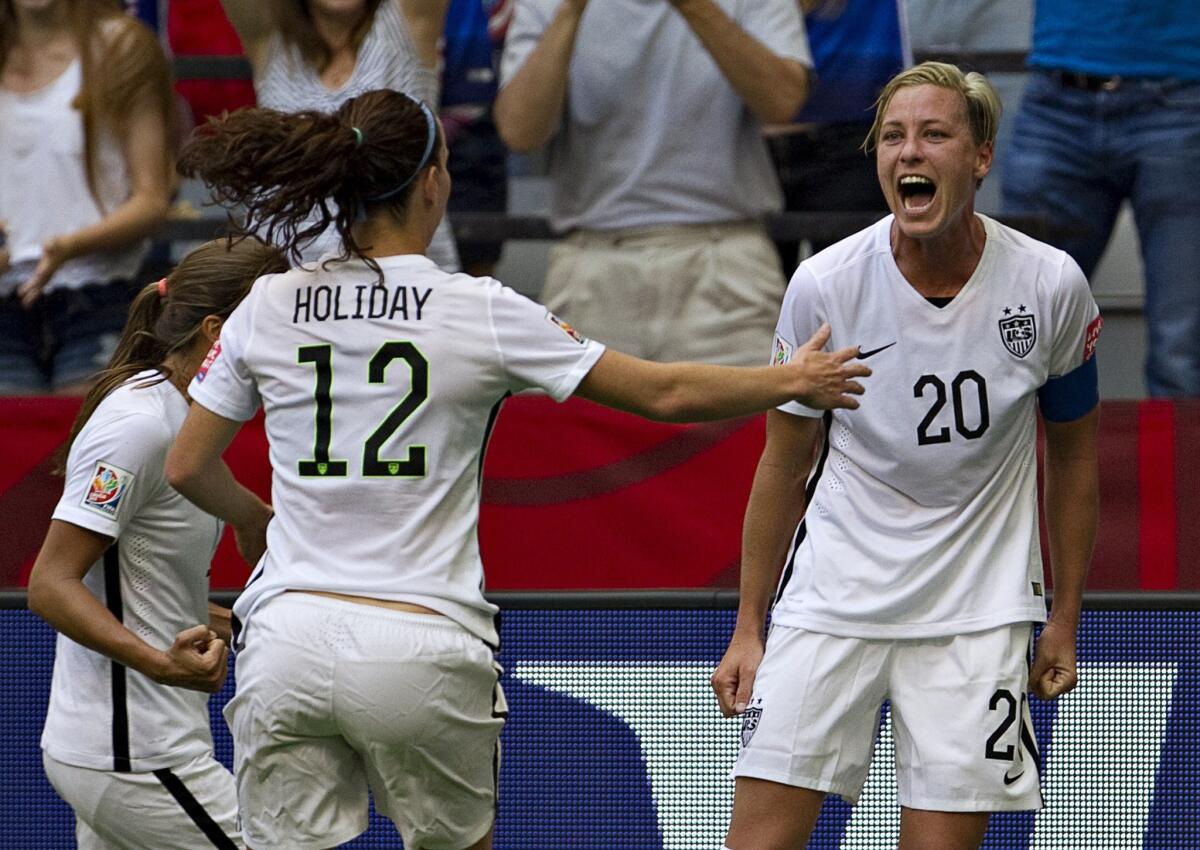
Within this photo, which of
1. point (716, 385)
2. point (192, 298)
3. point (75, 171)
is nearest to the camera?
point (716, 385)

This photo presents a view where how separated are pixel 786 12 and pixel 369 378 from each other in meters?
3.06

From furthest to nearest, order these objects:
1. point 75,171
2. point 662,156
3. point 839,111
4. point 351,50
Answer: point 839,111 < point 75,171 < point 662,156 < point 351,50

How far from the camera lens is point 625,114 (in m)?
5.97

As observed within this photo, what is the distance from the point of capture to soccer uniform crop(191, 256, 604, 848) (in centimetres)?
327

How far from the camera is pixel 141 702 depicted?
3895mm

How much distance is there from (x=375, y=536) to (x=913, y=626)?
Answer: 1.12m

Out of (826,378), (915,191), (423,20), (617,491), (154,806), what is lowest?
(154,806)

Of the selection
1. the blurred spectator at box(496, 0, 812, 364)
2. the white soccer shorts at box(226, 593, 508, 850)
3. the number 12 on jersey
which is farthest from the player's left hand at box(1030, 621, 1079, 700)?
the blurred spectator at box(496, 0, 812, 364)

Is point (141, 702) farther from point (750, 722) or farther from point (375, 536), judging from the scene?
point (750, 722)

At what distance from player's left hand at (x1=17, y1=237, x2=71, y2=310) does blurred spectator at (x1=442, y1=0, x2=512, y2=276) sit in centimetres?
130

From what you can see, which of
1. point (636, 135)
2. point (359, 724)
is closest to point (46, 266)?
point (636, 135)

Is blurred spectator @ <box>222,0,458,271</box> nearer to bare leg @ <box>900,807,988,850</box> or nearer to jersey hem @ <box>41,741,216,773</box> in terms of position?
jersey hem @ <box>41,741,216,773</box>

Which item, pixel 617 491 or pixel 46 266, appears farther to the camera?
pixel 46 266

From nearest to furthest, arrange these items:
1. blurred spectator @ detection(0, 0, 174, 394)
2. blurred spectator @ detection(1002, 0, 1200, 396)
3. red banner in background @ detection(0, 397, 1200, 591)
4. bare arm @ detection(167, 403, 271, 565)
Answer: bare arm @ detection(167, 403, 271, 565) < red banner in background @ detection(0, 397, 1200, 591) < blurred spectator @ detection(1002, 0, 1200, 396) < blurred spectator @ detection(0, 0, 174, 394)
